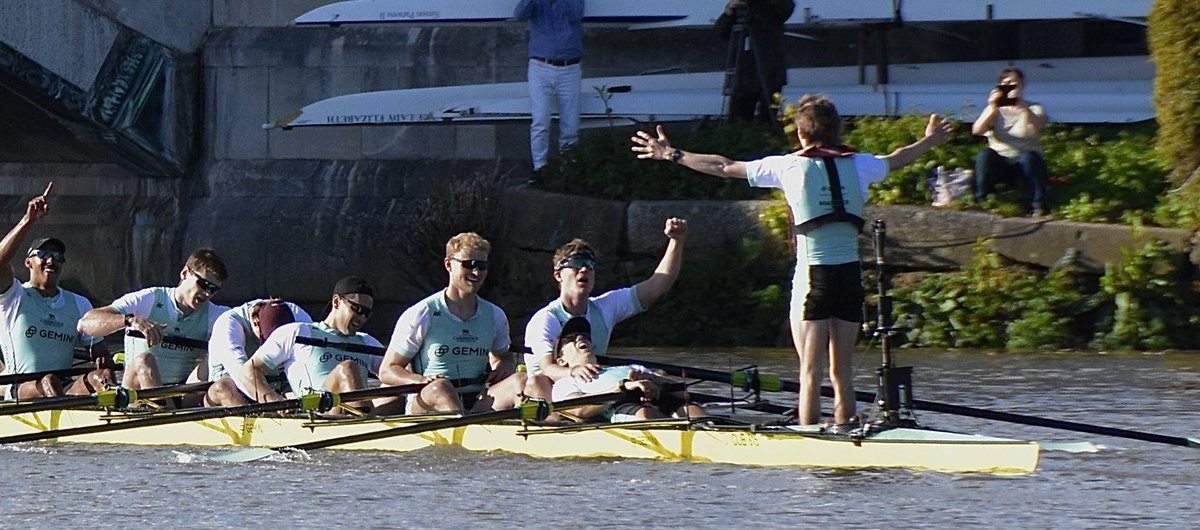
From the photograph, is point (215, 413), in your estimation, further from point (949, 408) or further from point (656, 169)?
point (656, 169)

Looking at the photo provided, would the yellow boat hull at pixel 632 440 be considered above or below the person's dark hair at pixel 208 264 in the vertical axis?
below

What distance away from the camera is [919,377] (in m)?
13.8

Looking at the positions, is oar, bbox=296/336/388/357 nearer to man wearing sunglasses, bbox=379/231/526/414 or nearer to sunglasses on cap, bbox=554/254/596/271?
man wearing sunglasses, bbox=379/231/526/414

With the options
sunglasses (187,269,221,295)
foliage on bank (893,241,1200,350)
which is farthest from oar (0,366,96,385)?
foliage on bank (893,241,1200,350)

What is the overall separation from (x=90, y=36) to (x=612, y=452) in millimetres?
9701

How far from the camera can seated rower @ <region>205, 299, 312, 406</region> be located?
11.8 metres

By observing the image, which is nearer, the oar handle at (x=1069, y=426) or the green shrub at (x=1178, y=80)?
the oar handle at (x=1069, y=426)

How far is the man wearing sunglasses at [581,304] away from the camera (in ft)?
36.1

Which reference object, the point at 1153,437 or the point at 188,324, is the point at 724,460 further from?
the point at 188,324

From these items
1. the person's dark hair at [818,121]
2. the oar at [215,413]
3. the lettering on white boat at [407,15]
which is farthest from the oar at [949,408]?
the lettering on white boat at [407,15]

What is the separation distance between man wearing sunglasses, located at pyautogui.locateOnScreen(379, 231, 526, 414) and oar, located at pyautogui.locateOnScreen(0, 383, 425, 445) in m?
0.14

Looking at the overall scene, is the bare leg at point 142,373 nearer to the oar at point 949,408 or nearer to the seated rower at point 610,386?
the seated rower at point 610,386

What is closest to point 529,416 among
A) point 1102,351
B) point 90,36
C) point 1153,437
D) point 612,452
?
point 612,452

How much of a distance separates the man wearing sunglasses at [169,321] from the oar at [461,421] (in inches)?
58.1
